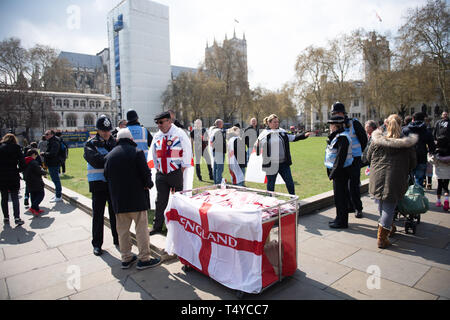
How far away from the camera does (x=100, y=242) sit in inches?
183

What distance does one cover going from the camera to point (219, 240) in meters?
3.29

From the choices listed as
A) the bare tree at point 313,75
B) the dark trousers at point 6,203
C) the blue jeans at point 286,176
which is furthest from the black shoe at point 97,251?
the bare tree at point 313,75

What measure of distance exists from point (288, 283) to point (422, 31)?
1454 inches

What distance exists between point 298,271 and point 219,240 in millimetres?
1256

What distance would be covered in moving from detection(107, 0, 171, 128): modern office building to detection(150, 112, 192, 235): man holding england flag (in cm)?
6170

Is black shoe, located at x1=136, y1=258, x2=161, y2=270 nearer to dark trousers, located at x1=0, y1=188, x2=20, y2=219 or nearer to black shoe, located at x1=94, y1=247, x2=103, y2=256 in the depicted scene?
black shoe, located at x1=94, y1=247, x2=103, y2=256

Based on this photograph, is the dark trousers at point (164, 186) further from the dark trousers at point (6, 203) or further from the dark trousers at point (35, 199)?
the dark trousers at point (35, 199)

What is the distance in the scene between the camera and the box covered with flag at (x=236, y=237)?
3.00m

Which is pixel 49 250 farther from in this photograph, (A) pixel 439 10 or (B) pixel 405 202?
(A) pixel 439 10

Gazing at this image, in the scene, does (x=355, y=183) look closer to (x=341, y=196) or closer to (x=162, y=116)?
(x=341, y=196)

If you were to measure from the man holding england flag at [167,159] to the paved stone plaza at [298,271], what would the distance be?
0.70 metres

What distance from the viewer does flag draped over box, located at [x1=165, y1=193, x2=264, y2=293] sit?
2982 millimetres

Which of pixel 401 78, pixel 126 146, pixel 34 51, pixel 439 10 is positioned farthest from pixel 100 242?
pixel 34 51

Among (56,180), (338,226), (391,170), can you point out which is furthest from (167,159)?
(56,180)
